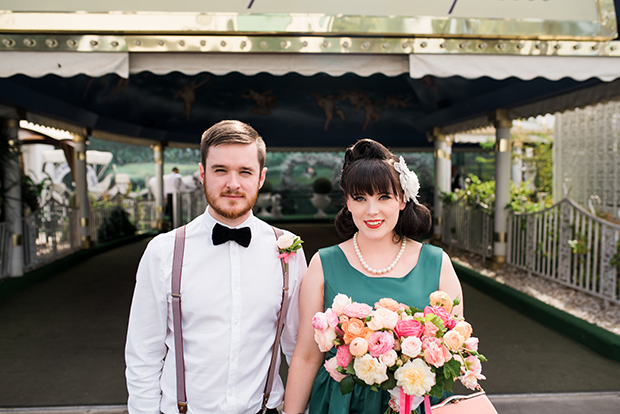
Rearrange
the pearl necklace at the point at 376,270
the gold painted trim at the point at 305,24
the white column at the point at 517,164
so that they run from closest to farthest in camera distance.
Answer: the pearl necklace at the point at 376,270
the gold painted trim at the point at 305,24
the white column at the point at 517,164

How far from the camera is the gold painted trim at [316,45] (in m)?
3.75

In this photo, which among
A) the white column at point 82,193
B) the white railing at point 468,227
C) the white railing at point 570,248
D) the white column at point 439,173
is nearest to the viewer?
the white railing at point 570,248

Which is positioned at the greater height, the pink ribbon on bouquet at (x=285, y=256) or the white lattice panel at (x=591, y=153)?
the white lattice panel at (x=591, y=153)

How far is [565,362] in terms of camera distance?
3.75 metres

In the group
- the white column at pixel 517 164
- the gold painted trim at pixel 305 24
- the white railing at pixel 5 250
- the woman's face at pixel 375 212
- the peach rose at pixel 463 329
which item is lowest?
the white railing at pixel 5 250

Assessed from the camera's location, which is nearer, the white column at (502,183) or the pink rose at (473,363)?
the pink rose at (473,363)

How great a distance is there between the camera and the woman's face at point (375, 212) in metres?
1.64

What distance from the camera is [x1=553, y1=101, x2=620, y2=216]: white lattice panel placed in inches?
321

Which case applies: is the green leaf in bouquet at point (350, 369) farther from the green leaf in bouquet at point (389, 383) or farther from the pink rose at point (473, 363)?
the pink rose at point (473, 363)

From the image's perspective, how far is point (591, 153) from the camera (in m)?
8.81

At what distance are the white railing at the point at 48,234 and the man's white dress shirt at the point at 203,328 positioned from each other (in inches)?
261

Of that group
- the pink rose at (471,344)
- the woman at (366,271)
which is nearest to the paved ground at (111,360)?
the woman at (366,271)

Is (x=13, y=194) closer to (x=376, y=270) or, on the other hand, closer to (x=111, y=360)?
(x=111, y=360)

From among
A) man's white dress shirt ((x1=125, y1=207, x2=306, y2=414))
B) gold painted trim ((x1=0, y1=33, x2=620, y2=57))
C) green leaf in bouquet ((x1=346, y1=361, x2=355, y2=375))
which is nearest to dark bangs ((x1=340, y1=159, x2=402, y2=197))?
man's white dress shirt ((x1=125, y1=207, x2=306, y2=414))
